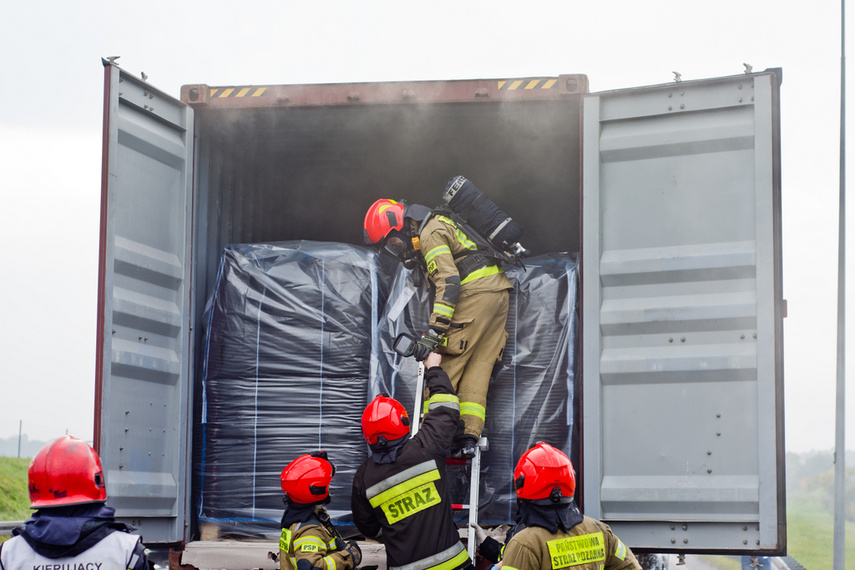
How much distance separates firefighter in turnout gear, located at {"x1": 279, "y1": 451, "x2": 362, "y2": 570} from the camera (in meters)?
3.68

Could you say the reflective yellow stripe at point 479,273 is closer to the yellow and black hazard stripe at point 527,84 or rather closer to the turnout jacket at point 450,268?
the turnout jacket at point 450,268

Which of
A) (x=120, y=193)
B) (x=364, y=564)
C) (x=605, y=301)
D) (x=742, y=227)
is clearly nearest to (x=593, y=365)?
(x=605, y=301)

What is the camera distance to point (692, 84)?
3957mm

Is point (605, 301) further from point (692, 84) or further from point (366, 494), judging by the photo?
point (366, 494)

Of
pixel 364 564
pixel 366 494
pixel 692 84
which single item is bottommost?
pixel 364 564

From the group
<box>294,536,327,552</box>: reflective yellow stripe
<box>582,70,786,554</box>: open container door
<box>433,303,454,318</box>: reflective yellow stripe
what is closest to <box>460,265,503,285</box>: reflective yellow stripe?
<box>433,303,454,318</box>: reflective yellow stripe

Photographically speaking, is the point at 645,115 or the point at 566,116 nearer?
the point at 645,115

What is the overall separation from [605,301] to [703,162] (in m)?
0.79

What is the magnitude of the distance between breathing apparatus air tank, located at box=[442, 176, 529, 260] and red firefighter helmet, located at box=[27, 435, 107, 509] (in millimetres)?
2678

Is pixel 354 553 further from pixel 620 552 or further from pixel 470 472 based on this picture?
pixel 620 552

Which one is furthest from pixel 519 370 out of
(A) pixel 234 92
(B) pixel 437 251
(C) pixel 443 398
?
(A) pixel 234 92

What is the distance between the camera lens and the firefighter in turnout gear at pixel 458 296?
4.42 meters

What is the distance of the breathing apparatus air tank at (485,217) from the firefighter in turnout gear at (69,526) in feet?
8.83

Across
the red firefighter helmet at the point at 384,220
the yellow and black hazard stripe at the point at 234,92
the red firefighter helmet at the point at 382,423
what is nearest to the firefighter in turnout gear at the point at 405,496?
the red firefighter helmet at the point at 382,423
